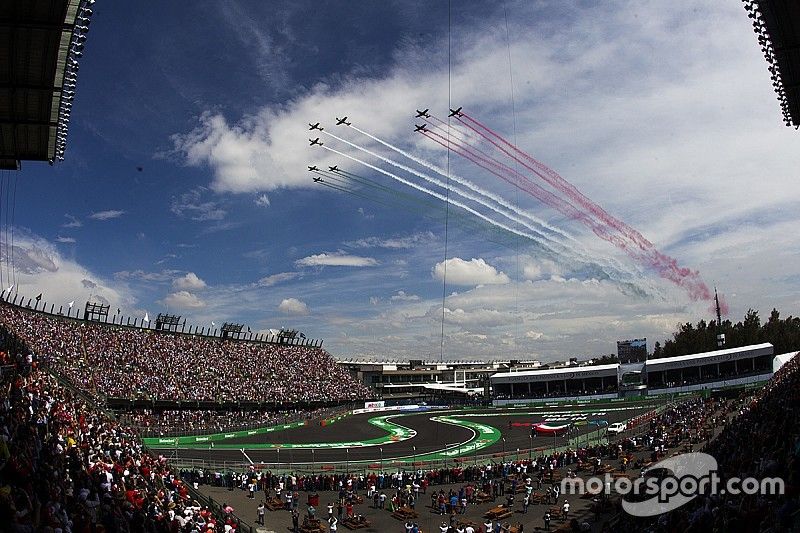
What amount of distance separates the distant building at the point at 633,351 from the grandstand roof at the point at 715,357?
415cm

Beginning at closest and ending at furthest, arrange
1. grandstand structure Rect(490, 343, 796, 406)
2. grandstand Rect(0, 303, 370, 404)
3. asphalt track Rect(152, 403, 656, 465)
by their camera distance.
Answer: asphalt track Rect(152, 403, 656, 465) → grandstand Rect(0, 303, 370, 404) → grandstand structure Rect(490, 343, 796, 406)

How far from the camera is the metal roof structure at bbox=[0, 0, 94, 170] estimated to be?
15867 millimetres

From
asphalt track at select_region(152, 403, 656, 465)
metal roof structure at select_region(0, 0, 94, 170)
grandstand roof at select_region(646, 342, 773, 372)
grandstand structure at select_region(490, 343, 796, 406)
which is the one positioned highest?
metal roof structure at select_region(0, 0, 94, 170)

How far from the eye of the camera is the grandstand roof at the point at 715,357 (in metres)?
73.4

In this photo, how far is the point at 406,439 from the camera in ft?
167

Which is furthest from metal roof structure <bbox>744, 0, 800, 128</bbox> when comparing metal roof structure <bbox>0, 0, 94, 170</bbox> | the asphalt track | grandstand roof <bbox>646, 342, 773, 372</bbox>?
grandstand roof <bbox>646, 342, 773, 372</bbox>

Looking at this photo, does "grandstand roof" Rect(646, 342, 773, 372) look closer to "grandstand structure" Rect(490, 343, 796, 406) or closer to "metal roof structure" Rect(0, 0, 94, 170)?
"grandstand structure" Rect(490, 343, 796, 406)

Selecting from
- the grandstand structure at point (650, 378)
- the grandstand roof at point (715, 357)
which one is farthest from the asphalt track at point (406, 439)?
the grandstand roof at point (715, 357)

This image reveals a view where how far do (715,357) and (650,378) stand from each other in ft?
30.0

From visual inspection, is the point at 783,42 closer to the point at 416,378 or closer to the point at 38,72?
the point at 38,72

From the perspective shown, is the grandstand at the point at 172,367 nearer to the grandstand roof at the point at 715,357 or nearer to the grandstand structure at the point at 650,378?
the grandstand structure at the point at 650,378

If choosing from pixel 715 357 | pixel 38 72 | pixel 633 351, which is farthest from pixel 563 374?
pixel 38 72

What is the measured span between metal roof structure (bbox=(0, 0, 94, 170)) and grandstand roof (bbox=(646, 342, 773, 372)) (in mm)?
76439

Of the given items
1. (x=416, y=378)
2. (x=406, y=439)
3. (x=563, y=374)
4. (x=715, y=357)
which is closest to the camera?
(x=406, y=439)
